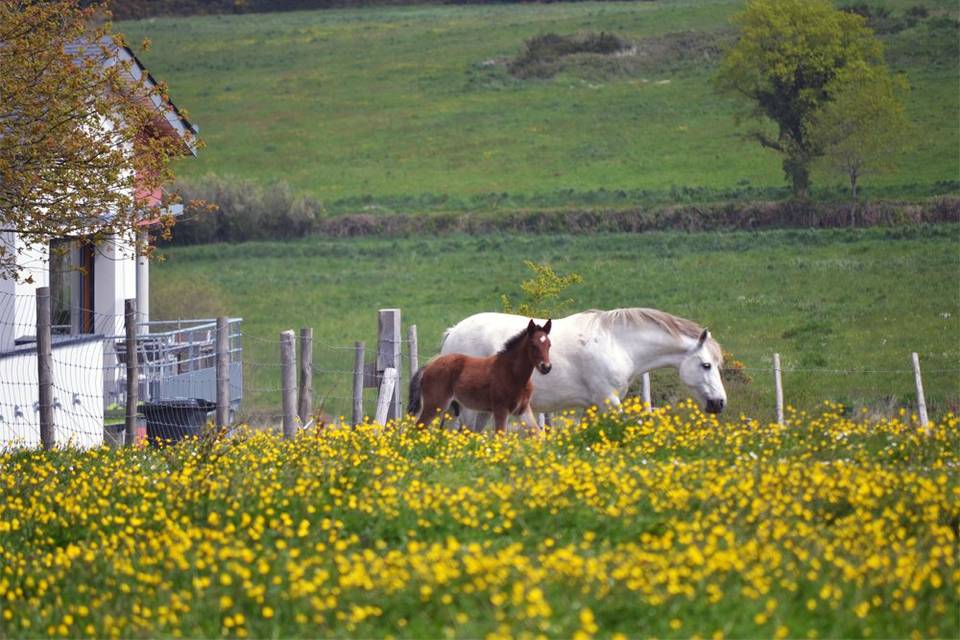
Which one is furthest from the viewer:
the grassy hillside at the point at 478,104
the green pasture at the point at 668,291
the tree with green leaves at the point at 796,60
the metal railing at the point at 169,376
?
the grassy hillside at the point at 478,104

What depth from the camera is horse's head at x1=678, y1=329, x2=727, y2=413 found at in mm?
15141

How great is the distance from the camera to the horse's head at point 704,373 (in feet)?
49.7

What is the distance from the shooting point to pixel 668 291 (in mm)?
42719

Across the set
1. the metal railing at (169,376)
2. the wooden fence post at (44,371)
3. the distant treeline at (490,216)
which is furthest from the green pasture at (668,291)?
the wooden fence post at (44,371)

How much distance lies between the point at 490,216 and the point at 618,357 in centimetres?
4060

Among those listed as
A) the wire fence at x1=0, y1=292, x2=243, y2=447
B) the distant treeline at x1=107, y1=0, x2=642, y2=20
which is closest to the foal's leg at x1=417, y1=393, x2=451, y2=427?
the wire fence at x1=0, y1=292, x2=243, y2=447

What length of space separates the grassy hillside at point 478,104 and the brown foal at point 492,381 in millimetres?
41357

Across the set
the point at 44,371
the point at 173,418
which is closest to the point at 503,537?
the point at 44,371

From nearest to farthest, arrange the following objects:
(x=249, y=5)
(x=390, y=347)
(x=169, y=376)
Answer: (x=390, y=347) → (x=169, y=376) → (x=249, y=5)

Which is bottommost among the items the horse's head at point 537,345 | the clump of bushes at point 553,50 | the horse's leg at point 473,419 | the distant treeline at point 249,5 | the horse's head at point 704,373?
the horse's leg at point 473,419

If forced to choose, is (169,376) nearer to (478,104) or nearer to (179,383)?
(179,383)

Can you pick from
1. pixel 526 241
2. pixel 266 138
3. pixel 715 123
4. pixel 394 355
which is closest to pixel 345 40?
pixel 266 138

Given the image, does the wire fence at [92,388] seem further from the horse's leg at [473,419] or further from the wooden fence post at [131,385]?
the horse's leg at [473,419]

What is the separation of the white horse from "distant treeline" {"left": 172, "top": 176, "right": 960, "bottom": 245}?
120 feet
